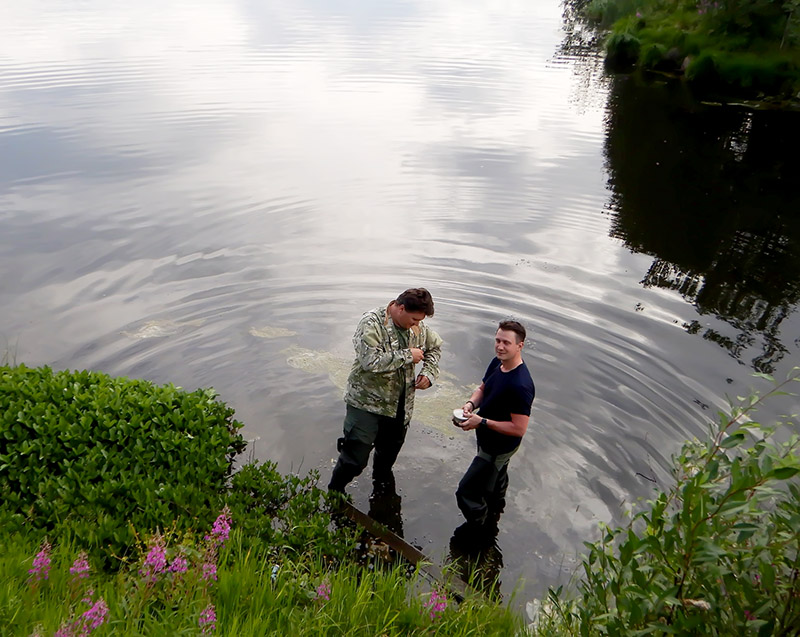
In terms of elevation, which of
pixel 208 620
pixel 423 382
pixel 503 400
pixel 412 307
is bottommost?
pixel 423 382

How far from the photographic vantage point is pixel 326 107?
85.2 feet

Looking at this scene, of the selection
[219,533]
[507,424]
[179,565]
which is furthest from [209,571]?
[507,424]

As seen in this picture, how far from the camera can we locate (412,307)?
20.6ft

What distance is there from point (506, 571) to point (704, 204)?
12841mm

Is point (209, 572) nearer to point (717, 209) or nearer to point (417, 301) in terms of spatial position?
point (417, 301)

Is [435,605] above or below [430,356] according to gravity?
below


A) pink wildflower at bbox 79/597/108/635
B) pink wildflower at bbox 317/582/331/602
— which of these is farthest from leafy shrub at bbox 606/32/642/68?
pink wildflower at bbox 79/597/108/635

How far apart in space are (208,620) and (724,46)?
32069 mm

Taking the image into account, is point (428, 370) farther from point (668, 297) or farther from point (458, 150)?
point (458, 150)

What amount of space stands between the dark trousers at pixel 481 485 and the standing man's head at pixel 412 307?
142cm

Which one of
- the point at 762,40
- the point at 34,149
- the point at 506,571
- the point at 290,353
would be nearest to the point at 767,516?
the point at 506,571

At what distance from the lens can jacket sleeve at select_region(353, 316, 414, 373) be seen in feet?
20.9

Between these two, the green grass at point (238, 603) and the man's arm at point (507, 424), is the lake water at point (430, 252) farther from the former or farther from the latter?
the green grass at point (238, 603)

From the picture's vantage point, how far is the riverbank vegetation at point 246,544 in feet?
10.4
